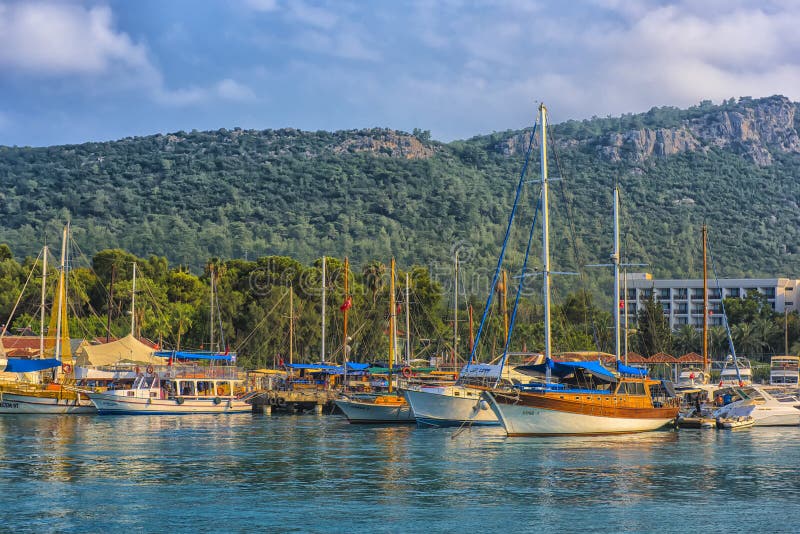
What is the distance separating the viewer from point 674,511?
108 feet

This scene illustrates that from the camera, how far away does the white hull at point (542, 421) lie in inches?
2058

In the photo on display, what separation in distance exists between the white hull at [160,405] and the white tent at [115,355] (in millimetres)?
8571

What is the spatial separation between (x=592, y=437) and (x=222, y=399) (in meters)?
33.7

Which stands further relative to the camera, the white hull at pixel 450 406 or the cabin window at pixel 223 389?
the cabin window at pixel 223 389

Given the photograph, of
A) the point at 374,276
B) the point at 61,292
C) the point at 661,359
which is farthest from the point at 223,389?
the point at 661,359

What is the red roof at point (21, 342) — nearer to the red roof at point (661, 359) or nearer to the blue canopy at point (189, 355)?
the blue canopy at point (189, 355)

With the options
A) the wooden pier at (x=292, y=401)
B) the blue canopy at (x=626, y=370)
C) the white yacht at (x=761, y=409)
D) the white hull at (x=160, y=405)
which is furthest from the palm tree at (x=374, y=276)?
the blue canopy at (x=626, y=370)

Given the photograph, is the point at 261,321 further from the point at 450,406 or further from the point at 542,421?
the point at 542,421

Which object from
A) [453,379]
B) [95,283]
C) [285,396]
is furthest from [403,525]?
[95,283]

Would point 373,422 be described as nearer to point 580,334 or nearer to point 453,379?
point 453,379

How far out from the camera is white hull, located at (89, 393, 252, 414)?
74.6 meters

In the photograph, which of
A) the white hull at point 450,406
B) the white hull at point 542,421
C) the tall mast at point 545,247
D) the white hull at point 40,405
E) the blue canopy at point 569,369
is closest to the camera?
the white hull at point 542,421

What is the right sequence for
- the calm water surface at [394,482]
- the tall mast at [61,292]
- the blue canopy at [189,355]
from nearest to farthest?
the calm water surface at [394,482]
the tall mast at [61,292]
the blue canopy at [189,355]

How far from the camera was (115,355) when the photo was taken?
84188mm
